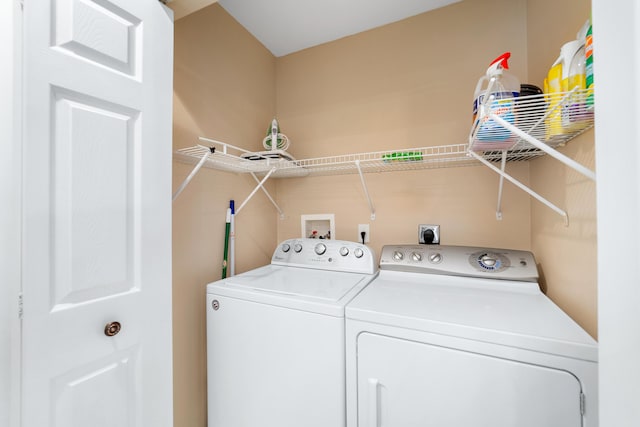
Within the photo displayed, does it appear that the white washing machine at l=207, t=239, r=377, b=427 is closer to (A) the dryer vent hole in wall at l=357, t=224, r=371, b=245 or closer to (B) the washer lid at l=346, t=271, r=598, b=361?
(B) the washer lid at l=346, t=271, r=598, b=361

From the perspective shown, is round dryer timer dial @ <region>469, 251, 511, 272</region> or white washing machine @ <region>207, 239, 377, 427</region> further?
round dryer timer dial @ <region>469, 251, 511, 272</region>

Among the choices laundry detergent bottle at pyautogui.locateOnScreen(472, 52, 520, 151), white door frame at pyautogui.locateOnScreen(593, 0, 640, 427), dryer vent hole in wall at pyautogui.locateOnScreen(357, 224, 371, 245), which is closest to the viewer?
white door frame at pyautogui.locateOnScreen(593, 0, 640, 427)

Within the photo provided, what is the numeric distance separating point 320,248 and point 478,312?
969 millimetres

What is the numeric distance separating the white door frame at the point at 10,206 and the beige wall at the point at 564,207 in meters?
1.71

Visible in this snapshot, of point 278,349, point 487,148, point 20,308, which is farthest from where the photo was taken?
point 487,148

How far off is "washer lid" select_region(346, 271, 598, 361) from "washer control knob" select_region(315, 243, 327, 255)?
1.45 ft

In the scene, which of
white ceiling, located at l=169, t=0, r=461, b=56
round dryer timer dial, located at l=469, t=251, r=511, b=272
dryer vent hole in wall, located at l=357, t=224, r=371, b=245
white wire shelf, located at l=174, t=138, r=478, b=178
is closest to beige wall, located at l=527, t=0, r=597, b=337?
round dryer timer dial, located at l=469, t=251, r=511, b=272

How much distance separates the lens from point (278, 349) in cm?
110

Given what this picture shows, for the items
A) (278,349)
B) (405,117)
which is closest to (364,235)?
(405,117)

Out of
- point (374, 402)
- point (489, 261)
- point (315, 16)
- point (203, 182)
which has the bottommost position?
point (374, 402)

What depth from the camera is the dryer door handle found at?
914 mm

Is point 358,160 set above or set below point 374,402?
above

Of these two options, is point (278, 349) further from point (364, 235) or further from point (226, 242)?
point (364, 235)

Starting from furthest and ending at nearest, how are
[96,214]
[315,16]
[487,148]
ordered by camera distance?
[315,16], [487,148], [96,214]
